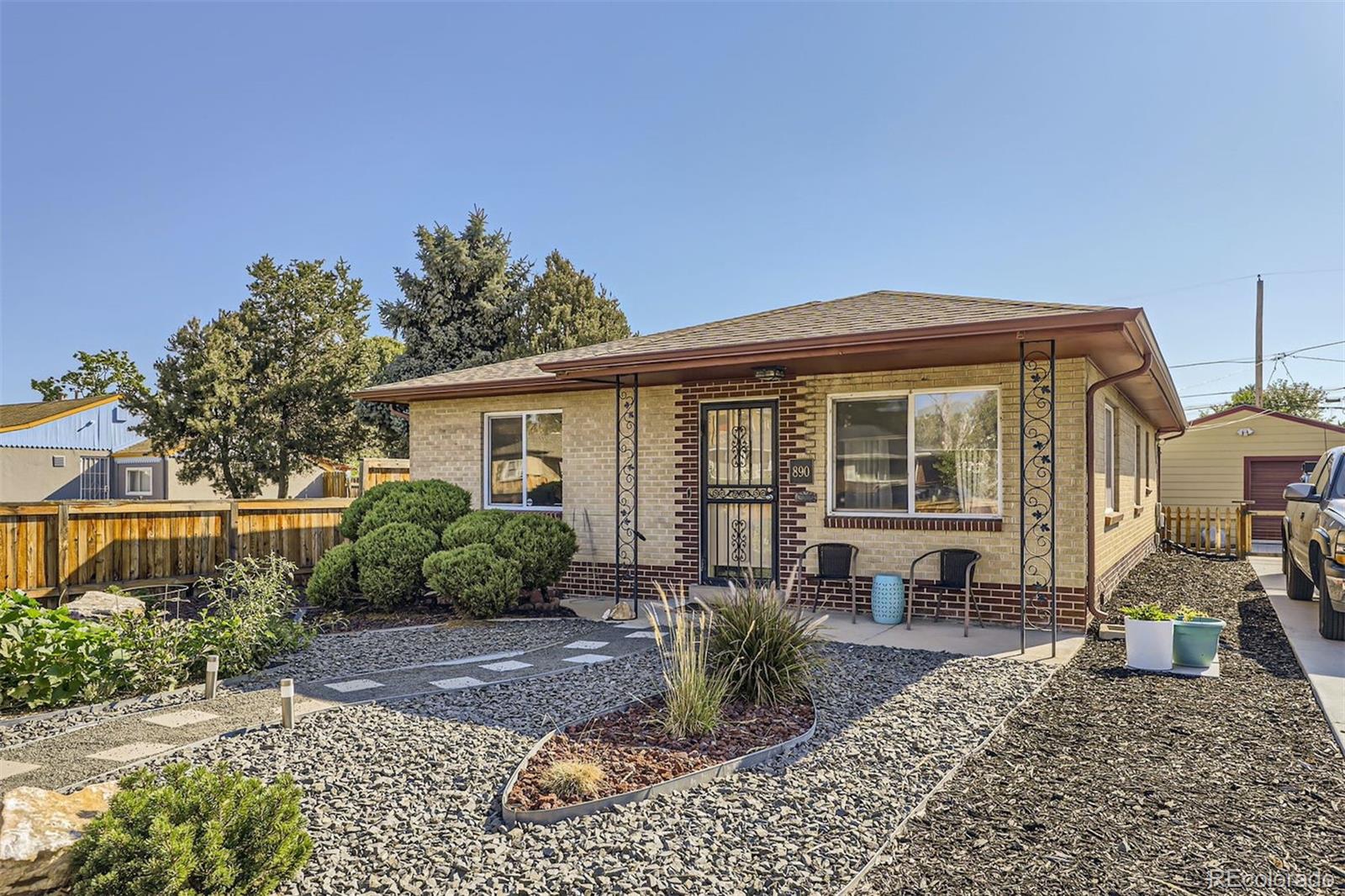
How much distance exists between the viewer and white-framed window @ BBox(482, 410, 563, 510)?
1106cm

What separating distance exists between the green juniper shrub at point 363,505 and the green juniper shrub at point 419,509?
9cm

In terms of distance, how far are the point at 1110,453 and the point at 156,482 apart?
2810cm

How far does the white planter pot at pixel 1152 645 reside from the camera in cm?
624

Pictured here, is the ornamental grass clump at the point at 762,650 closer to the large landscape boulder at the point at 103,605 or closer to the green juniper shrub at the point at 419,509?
the large landscape boulder at the point at 103,605

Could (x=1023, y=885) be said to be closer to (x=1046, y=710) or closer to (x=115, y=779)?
(x=1046, y=710)

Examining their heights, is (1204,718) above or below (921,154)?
below

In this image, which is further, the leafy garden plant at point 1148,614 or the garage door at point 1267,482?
the garage door at point 1267,482

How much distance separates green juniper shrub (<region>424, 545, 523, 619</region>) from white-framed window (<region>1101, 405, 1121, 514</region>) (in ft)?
22.3

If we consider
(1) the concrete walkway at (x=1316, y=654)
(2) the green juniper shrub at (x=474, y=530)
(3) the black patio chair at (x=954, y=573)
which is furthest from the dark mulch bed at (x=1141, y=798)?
(2) the green juniper shrub at (x=474, y=530)

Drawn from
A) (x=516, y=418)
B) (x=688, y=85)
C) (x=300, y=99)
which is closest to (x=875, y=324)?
(x=516, y=418)

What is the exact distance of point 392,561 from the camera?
9.32m

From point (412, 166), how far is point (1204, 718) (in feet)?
43.9

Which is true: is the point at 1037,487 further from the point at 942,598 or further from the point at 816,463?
the point at 816,463

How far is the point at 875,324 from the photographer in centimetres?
793
